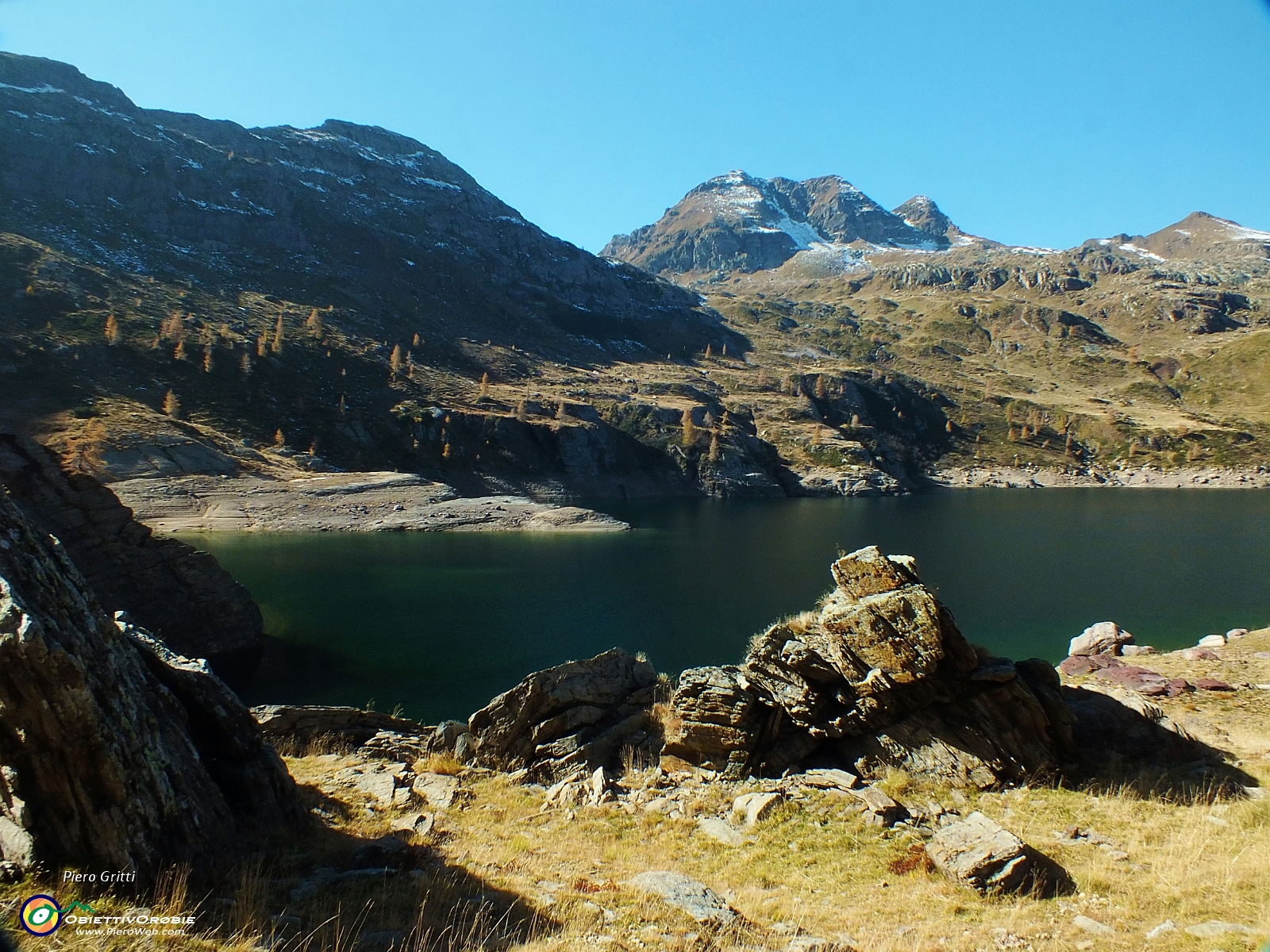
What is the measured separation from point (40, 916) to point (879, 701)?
1310 centimetres

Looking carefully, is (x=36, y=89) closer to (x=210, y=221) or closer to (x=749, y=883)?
(x=210, y=221)

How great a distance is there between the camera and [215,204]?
525ft

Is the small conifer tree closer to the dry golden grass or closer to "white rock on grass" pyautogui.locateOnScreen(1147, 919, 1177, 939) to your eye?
the dry golden grass

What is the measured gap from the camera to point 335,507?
3132 inches

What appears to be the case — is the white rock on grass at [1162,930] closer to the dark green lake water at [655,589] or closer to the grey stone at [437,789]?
the grey stone at [437,789]

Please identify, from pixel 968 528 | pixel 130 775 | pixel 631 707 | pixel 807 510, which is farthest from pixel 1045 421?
pixel 130 775

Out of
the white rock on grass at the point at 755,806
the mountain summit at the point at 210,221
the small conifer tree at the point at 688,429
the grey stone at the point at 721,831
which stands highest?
the mountain summit at the point at 210,221

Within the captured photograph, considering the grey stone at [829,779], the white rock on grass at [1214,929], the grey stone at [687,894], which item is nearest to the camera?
the white rock on grass at [1214,929]

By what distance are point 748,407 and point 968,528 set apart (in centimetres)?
8411

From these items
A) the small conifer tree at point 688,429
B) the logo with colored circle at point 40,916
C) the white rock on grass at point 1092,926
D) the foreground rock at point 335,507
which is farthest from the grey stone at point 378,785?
the small conifer tree at point 688,429

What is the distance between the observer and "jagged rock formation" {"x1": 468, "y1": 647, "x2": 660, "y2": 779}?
52.1 ft

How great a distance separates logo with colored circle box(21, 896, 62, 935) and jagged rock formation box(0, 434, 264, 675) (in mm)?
29169

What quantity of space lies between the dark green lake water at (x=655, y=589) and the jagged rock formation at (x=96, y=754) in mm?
16951

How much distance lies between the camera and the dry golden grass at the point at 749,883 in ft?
23.6
